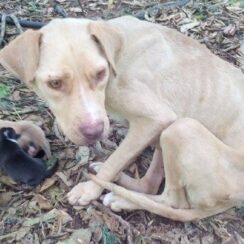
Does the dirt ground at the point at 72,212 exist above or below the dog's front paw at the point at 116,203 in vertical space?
below

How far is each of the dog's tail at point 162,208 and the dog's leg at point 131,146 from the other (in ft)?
0.50

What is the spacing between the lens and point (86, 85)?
14.8 ft

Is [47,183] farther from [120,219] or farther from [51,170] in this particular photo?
[120,219]

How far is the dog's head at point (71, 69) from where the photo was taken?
448 cm

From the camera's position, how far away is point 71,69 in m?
4.43

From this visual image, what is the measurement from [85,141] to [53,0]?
394 centimetres

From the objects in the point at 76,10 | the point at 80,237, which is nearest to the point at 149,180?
the point at 80,237

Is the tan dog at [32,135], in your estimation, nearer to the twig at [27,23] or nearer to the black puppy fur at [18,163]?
the black puppy fur at [18,163]

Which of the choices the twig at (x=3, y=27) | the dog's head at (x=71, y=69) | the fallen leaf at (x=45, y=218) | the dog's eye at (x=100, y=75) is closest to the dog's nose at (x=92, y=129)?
the dog's head at (x=71, y=69)

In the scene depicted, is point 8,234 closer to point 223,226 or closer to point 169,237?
point 169,237

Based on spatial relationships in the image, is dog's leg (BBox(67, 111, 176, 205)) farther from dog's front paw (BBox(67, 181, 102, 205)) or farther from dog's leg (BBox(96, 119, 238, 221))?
dog's leg (BBox(96, 119, 238, 221))

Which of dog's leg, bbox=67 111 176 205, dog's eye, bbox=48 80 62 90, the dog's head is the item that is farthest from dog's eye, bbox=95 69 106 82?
dog's leg, bbox=67 111 176 205

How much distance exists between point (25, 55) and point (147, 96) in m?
1.11

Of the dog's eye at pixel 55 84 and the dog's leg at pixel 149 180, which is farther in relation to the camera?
the dog's leg at pixel 149 180
